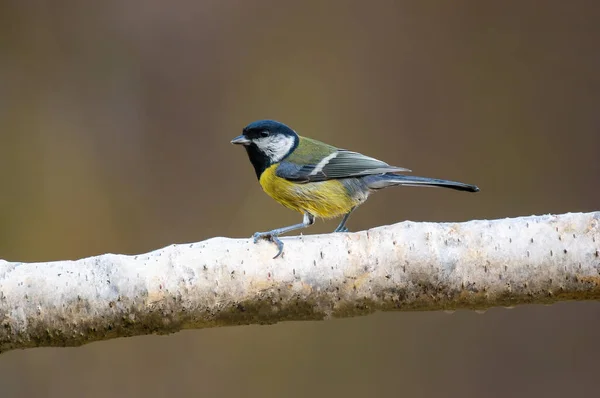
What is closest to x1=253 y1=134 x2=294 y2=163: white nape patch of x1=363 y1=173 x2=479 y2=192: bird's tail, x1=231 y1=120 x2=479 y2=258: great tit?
x1=231 y1=120 x2=479 y2=258: great tit

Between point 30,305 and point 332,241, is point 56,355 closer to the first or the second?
point 30,305

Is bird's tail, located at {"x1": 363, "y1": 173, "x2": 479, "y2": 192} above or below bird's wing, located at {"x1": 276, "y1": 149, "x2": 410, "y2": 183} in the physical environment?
below

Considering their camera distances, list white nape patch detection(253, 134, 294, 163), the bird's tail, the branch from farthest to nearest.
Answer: white nape patch detection(253, 134, 294, 163) < the bird's tail < the branch

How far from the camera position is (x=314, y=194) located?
1.58 metres

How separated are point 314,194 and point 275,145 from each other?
150mm

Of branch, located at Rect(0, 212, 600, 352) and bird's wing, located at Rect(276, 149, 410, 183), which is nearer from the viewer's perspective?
branch, located at Rect(0, 212, 600, 352)

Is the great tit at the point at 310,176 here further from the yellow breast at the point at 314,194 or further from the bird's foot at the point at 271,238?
the bird's foot at the point at 271,238

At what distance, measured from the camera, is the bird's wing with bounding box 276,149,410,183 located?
1.56 m

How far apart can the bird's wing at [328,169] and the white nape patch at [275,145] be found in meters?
0.02

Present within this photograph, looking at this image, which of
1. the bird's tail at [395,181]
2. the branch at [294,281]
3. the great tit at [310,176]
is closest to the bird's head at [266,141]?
the great tit at [310,176]

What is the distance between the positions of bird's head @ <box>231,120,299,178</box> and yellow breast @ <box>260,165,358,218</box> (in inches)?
1.0

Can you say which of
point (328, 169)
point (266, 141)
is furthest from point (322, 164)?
point (266, 141)

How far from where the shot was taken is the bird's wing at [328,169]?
Result: 5.13 ft

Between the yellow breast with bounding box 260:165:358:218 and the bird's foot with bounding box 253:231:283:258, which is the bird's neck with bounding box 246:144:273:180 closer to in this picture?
the yellow breast with bounding box 260:165:358:218
